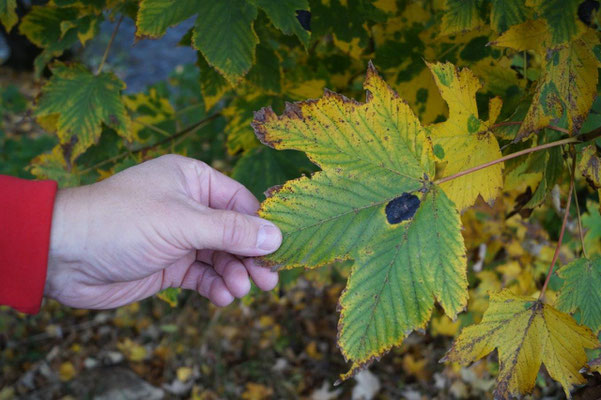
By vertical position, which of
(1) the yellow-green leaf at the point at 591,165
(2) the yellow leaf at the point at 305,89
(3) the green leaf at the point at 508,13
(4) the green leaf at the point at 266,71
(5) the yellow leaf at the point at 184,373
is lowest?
(5) the yellow leaf at the point at 184,373

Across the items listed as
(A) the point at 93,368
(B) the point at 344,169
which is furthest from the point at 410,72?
(A) the point at 93,368

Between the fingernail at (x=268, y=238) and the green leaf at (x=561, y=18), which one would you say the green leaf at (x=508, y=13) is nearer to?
the green leaf at (x=561, y=18)

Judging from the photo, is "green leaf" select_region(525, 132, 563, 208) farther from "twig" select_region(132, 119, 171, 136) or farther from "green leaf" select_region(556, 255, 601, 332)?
"twig" select_region(132, 119, 171, 136)

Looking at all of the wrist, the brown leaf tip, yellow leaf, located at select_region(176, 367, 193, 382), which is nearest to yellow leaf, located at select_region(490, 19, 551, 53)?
the brown leaf tip

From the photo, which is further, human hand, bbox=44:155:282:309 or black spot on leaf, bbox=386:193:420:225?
human hand, bbox=44:155:282:309

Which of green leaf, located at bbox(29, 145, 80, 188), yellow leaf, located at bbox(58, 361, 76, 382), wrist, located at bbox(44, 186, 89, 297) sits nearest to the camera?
wrist, located at bbox(44, 186, 89, 297)

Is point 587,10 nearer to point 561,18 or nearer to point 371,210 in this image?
point 561,18

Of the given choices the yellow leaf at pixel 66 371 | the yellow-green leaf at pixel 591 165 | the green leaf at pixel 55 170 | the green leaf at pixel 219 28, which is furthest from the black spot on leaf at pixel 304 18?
the yellow leaf at pixel 66 371
